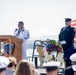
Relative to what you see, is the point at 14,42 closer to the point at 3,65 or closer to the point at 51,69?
the point at 51,69

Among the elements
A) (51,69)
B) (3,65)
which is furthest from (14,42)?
(3,65)

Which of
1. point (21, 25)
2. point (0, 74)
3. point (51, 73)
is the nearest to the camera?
point (0, 74)

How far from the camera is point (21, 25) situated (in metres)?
10.8

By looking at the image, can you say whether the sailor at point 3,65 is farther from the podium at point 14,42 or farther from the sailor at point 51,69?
the podium at point 14,42

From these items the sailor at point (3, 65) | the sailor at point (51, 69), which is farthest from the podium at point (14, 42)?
the sailor at point (3, 65)

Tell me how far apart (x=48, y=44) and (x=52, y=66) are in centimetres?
785

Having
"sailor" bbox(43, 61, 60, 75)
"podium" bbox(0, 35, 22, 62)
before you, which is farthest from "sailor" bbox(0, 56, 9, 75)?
"podium" bbox(0, 35, 22, 62)

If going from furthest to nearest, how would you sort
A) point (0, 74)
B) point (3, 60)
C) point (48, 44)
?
point (48, 44)
point (3, 60)
point (0, 74)

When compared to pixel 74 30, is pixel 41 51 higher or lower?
lower

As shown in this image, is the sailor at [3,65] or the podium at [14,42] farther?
the podium at [14,42]

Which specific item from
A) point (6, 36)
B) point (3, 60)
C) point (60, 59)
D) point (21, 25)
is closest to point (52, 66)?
point (3, 60)

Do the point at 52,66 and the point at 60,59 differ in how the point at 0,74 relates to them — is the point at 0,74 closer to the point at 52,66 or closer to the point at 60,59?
the point at 52,66

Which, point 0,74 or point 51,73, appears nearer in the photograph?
point 0,74

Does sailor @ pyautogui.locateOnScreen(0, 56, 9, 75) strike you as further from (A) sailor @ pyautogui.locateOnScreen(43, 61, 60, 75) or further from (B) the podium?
(B) the podium
